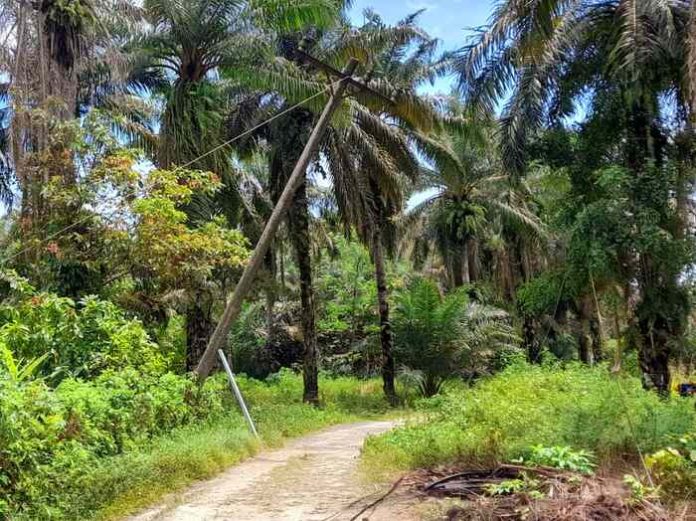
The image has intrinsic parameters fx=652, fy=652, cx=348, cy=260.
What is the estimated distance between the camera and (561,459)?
19.0 feet

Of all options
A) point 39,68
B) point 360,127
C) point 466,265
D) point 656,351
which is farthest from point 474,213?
point 39,68

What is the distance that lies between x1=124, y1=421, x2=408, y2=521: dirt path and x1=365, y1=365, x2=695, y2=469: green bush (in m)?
0.71

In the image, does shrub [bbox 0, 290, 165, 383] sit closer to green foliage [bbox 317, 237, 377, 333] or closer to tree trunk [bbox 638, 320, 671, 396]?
tree trunk [bbox 638, 320, 671, 396]

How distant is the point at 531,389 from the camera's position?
959 cm

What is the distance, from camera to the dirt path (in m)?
6.22

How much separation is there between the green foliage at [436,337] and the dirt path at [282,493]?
477 inches

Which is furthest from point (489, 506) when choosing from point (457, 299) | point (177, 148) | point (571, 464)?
point (457, 299)

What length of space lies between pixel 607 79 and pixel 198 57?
352 inches

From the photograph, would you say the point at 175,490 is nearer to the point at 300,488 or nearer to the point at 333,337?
the point at 300,488

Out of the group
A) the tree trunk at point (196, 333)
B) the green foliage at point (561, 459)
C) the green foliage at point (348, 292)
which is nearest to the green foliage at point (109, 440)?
the tree trunk at point (196, 333)

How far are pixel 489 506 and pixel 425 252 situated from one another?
24888 millimetres

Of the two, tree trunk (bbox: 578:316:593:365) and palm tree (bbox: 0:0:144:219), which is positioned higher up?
palm tree (bbox: 0:0:144:219)

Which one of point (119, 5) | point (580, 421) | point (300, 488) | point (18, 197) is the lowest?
point (300, 488)

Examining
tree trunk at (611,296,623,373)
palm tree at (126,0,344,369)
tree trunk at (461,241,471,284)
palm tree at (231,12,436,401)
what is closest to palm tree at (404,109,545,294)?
tree trunk at (461,241,471,284)
